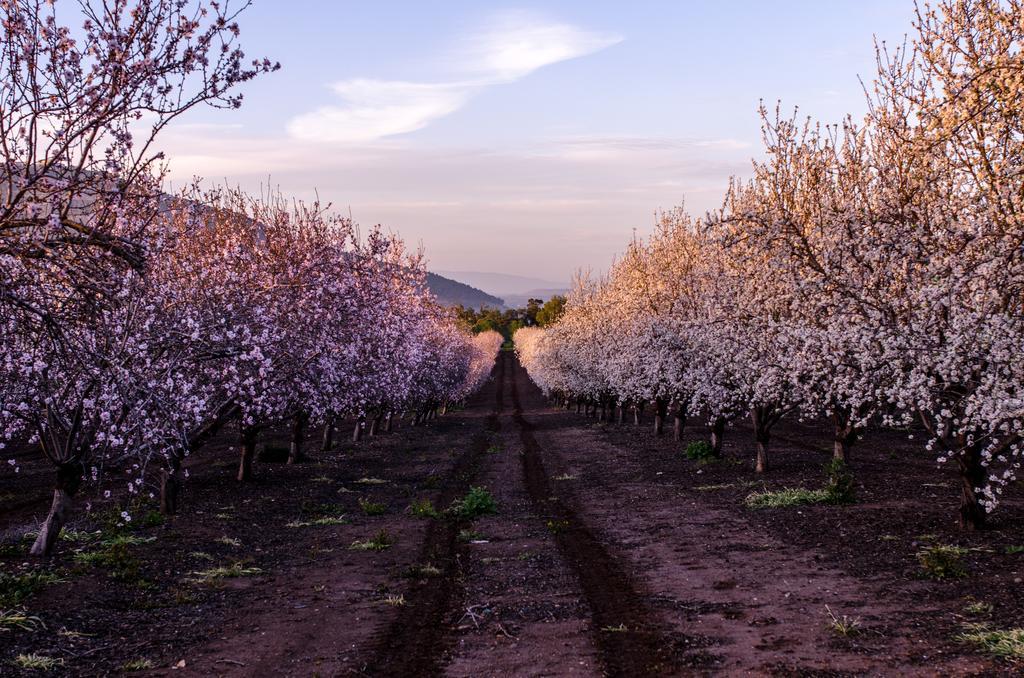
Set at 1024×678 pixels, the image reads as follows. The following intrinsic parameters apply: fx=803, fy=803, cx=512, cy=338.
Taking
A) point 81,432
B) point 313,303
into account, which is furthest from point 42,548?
point 313,303

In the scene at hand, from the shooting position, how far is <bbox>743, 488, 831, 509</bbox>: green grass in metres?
22.9

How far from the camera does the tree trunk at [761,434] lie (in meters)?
28.7

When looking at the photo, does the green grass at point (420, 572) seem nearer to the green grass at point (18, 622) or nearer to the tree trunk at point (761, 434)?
the green grass at point (18, 622)

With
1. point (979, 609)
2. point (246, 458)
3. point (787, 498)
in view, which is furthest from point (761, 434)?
point (246, 458)

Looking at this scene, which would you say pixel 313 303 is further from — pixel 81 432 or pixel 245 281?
pixel 81 432

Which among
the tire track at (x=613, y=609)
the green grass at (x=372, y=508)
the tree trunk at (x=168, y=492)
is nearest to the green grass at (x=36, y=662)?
the tire track at (x=613, y=609)

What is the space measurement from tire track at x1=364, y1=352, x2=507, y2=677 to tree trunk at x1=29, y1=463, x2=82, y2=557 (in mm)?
7411

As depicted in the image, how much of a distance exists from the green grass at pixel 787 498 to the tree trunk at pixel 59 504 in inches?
687

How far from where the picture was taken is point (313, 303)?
97.7 ft

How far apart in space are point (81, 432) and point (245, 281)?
10.1m

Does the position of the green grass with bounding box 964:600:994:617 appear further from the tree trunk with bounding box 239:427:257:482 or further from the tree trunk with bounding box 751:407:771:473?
the tree trunk with bounding box 239:427:257:482

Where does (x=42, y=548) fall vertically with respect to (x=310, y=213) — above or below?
below

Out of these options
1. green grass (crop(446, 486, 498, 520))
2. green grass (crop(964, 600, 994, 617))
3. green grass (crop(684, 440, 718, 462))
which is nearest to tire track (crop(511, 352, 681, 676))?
green grass (crop(446, 486, 498, 520))

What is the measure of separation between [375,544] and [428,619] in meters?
6.34
